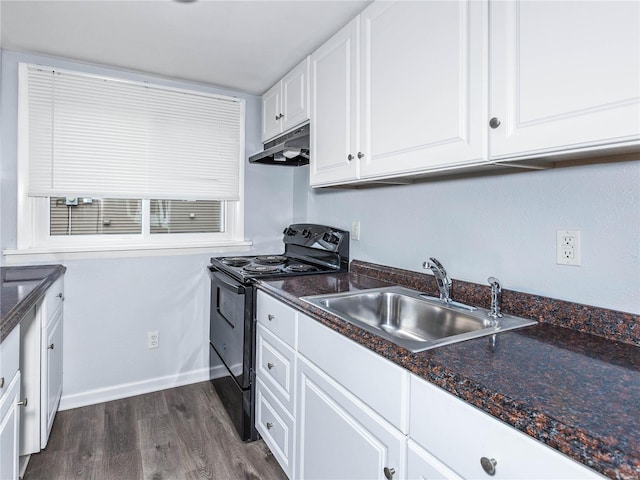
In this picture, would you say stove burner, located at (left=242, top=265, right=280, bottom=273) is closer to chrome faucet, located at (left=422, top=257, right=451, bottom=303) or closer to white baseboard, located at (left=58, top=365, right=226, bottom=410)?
white baseboard, located at (left=58, top=365, right=226, bottom=410)

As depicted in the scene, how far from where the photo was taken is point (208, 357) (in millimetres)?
2760

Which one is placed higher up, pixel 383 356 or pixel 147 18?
pixel 147 18

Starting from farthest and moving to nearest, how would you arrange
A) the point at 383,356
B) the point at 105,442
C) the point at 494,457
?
1. the point at 105,442
2. the point at 383,356
3. the point at 494,457

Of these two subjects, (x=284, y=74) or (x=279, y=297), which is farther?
(x=284, y=74)

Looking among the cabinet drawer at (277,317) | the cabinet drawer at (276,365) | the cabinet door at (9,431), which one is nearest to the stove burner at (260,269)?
the cabinet drawer at (277,317)

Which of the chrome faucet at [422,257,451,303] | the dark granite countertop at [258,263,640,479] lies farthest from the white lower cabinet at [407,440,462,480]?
the chrome faucet at [422,257,451,303]

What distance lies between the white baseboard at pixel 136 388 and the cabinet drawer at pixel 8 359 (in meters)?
1.16

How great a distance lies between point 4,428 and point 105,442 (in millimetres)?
1006

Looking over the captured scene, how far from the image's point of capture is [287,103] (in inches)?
93.7

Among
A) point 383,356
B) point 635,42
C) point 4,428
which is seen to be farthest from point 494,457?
point 4,428

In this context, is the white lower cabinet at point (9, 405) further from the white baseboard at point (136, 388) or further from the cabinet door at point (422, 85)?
the cabinet door at point (422, 85)

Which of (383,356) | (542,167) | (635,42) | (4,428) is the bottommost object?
(4,428)

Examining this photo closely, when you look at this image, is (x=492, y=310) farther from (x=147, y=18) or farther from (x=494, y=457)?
(x=147, y=18)

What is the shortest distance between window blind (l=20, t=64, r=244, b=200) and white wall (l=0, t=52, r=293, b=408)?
92 mm
